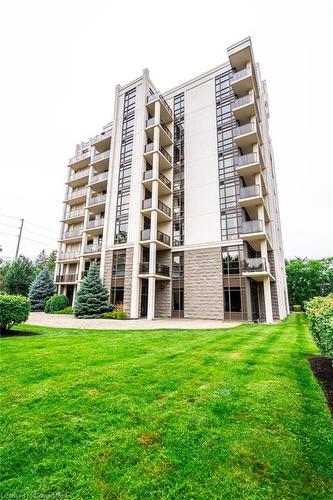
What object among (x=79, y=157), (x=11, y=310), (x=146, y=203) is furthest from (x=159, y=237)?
(x=79, y=157)

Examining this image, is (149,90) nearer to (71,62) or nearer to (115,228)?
(71,62)

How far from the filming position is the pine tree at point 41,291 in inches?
1121

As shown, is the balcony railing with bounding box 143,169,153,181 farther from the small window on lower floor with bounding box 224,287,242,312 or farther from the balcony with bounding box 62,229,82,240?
the small window on lower floor with bounding box 224,287,242,312

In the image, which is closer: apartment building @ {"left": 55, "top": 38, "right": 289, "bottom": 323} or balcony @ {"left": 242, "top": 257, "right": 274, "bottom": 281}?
balcony @ {"left": 242, "top": 257, "right": 274, "bottom": 281}

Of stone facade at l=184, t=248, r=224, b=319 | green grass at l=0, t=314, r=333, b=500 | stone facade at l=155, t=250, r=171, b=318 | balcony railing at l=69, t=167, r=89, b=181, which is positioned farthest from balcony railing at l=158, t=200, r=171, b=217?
green grass at l=0, t=314, r=333, b=500

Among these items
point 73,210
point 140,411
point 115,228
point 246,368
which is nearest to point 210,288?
point 115,228

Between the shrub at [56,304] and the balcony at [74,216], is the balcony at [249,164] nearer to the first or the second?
the balcony at [74,216]

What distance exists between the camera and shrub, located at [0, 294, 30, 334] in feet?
31.0

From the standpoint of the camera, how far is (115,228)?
24.3m

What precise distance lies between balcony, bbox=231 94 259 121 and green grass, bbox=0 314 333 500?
23550 mm

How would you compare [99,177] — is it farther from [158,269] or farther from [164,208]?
[158,269]

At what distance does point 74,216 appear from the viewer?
100ft

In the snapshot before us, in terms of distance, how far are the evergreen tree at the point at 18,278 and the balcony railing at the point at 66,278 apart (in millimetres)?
5868

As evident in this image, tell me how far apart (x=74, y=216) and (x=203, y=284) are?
19.5 meters
